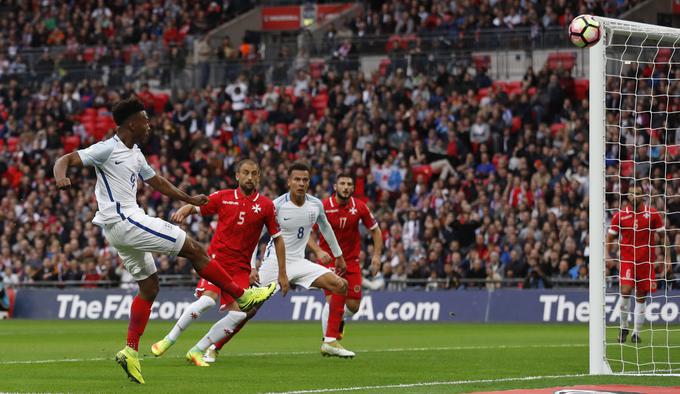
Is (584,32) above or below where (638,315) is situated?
above

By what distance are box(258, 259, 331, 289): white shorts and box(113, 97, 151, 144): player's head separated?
4.05 meters

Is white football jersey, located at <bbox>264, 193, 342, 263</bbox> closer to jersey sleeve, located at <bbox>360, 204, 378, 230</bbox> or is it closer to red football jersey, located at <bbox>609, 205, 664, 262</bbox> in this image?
jersey sleeve, located at <bbox>360, 204, 378, 230</bbox>

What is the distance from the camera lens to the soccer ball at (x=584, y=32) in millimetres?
12125

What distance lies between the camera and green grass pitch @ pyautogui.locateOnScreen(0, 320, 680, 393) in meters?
11.3

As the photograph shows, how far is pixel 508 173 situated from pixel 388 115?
475cm

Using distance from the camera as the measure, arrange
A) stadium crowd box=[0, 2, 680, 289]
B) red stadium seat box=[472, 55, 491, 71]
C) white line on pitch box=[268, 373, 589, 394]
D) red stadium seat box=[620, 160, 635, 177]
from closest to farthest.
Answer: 1. white line on pitch box=[268, 373, 589, 394]
2. red stadium seat box=[620, 160, 635, 177]
3. stadium crowd box=[0, 2, 680, 289]
4. red stadium seat box=[472, 55, 491, 71]

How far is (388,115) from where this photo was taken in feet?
105

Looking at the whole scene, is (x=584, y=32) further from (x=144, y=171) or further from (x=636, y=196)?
(x=636, y=196)

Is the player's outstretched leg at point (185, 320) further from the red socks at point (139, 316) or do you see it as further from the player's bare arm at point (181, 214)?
the red socks at point (139, 316)

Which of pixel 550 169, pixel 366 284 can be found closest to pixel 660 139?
pixel 550 169

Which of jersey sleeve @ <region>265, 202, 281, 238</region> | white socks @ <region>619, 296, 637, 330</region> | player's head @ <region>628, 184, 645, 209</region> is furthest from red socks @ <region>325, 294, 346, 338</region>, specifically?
player's head @ <region>628, 184, 645, 209</region>

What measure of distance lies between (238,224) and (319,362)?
68.9 inches

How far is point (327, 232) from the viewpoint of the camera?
15.6 m

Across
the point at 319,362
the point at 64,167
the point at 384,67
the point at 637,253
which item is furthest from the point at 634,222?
the point at 384,67
